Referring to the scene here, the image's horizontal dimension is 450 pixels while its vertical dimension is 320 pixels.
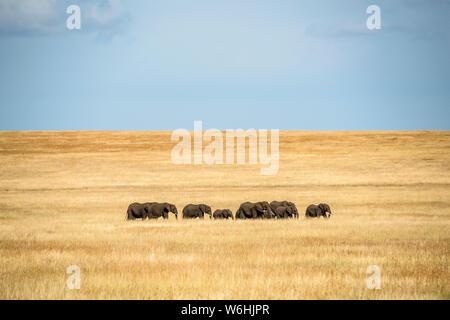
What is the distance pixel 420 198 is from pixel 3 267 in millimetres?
26999

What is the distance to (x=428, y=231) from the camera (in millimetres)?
19250

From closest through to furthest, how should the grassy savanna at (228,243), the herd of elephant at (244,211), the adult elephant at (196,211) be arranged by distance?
the grassy savanna at (228,243)
the herd of elephant at (244,211)
the adult elephant at (196,211)

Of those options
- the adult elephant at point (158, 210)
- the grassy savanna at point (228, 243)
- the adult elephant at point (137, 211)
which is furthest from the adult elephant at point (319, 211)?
the adult elephant at point (137, 211)

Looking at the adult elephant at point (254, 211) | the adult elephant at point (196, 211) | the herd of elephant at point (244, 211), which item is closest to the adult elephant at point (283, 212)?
the herd of elephant at point (244, 211)

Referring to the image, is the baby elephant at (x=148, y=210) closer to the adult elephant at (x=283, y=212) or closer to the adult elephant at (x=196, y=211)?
the adult elephant at (x=196, y=211)

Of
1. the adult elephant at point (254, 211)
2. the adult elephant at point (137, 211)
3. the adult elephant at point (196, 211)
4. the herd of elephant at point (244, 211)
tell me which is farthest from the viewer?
the adult elephant at point (196, 211)

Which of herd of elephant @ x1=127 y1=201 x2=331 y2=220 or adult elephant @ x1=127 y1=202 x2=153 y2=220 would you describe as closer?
adult elephant @ x1=127 y1=202 x2=153 y2=220

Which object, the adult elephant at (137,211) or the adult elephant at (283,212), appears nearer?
the adult elephant at (137,211)

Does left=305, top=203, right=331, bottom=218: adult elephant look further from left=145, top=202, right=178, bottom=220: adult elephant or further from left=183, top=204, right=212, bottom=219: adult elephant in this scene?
left=145, top=202, right=178, bottom=220: adult elephant

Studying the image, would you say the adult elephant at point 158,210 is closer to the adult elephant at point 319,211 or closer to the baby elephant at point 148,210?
the baby elephant at point 148,210

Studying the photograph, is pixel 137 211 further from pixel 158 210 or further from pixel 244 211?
pixel 244 211

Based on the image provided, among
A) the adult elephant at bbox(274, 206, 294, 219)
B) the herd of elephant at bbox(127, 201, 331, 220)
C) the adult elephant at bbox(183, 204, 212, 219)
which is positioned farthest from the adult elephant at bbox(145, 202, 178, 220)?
the adult elephant at bbox(274, 206, 294, 219)

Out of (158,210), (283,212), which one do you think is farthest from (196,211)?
(283,212)
